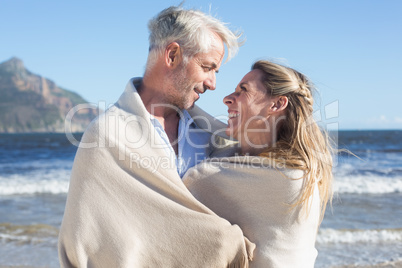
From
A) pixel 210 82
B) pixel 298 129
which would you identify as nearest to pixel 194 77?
pixel 210 82

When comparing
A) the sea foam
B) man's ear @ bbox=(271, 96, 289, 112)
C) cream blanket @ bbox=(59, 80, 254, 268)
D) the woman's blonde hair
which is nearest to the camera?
cream blanket @ bbox=(59, 80, 254, 268)

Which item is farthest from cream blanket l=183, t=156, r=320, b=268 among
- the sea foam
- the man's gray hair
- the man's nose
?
the sea foam

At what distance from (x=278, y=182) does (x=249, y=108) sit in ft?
1.61

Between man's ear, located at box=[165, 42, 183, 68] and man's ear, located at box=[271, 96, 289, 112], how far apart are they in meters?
0.58

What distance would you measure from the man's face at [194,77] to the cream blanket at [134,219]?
0.55 meters

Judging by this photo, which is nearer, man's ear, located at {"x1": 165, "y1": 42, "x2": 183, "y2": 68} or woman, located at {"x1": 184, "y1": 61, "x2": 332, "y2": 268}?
woman, located at {"x1": 184, "y1": 61, "x2": 332, "y2": 268}

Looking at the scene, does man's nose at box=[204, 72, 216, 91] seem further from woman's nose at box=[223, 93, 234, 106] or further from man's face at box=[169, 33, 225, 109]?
woman's nose at box=[223, 93, 234, 106]

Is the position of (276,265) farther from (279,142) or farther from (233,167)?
(279,142)

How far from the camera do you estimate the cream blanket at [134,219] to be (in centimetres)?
176

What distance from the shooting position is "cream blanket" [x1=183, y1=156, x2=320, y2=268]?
186 centimetres

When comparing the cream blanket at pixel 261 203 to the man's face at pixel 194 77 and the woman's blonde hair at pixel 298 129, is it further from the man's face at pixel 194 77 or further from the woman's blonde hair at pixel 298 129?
the man's face at pixel 194 77

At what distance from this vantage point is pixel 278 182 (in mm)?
1867

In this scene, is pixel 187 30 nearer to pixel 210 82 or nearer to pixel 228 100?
pixel 210 82

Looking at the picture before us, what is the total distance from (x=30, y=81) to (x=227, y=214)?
396ft
